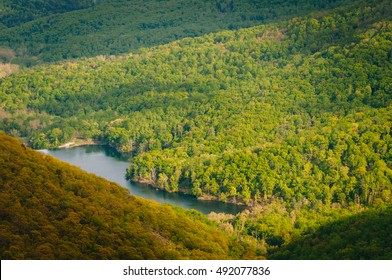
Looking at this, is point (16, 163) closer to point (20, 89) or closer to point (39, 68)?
point (20, 89)

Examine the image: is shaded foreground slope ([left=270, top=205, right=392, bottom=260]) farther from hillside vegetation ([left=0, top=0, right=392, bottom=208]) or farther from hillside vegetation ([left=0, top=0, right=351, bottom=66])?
hillside vegetation ([left=0, top=0, right=351, bottom=66])

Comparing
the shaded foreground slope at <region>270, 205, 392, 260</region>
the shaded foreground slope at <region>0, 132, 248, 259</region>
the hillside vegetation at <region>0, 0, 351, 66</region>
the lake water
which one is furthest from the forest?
the shaded foreground slope at <region>0, 132, 248, 259</region>

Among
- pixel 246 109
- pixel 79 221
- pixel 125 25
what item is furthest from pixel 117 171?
pixel 125 25

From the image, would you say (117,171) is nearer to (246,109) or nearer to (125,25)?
(246,109)

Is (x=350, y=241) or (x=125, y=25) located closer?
(x=350, y=241)

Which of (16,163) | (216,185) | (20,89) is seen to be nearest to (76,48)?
(20,89)

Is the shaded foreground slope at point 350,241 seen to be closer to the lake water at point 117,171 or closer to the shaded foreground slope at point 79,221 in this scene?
the shaded foreground slope at point 79,221

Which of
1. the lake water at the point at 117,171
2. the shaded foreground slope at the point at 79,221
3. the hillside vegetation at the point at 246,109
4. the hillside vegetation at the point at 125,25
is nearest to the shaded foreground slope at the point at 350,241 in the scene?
the shaded foreground slope at the point at 79,221
